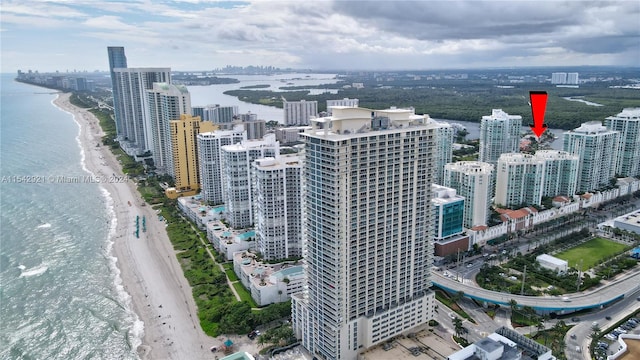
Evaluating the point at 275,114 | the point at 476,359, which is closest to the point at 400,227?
the point at 476,359

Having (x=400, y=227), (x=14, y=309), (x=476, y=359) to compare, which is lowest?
(x=14, y=309)

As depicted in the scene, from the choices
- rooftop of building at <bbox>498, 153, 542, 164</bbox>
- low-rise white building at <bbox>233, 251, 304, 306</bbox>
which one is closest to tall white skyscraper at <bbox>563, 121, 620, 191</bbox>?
rooftop of building at <bbox>498, 153, 542, 164</bbox>

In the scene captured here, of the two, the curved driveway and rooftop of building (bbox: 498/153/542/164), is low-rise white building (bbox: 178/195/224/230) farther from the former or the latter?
rooftop of building (bbox: 498/153/542/164)

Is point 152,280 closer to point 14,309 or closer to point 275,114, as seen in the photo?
point 14,309

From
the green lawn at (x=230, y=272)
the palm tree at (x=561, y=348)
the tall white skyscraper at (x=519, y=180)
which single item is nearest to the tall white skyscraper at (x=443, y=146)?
the tall white skyscraper at (x=519, y=180)

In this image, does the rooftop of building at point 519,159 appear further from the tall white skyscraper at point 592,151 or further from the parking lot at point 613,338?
the parking lot at point 613,338

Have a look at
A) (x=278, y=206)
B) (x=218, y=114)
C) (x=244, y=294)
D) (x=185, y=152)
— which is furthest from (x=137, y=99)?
(x=244, y=294)

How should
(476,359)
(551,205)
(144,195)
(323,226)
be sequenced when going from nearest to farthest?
1. (476,359)
2. (323,226)
3. (551,205)
4. (144,195)
